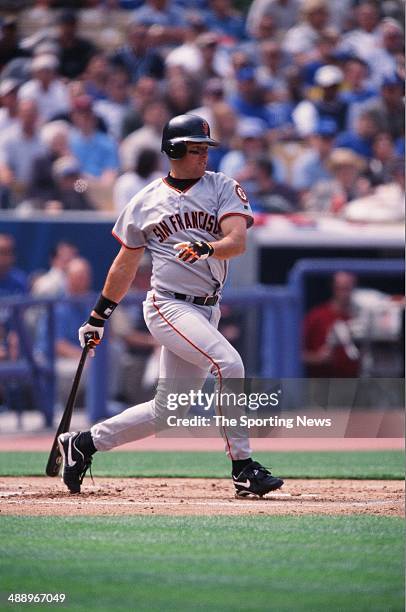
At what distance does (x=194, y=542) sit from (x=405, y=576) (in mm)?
763

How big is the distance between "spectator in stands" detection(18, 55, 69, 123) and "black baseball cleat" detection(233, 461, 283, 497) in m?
5.85

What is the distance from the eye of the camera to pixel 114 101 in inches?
420

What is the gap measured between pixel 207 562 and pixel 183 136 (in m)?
1.80

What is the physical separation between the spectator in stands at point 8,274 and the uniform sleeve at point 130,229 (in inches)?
154

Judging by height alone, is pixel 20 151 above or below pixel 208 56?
below

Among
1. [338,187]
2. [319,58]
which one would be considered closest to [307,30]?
[319,58]

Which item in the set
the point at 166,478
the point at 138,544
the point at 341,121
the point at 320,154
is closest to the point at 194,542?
the point at 138,544

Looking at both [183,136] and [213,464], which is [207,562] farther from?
[213,464]

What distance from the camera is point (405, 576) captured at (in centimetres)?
370

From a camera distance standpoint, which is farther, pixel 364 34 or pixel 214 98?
pixel 364 34

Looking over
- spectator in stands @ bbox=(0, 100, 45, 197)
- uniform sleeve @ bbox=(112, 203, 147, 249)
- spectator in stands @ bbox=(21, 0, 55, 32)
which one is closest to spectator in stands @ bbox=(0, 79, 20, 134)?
spectator in stands @ bbox=(0, 100, 45, 197)

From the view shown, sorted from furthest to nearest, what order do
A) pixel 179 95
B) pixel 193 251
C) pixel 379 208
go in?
pixel 179 95
pixel 379 208
pixel 193 251

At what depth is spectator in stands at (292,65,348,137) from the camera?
35.5 ft

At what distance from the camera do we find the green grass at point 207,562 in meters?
3.47
